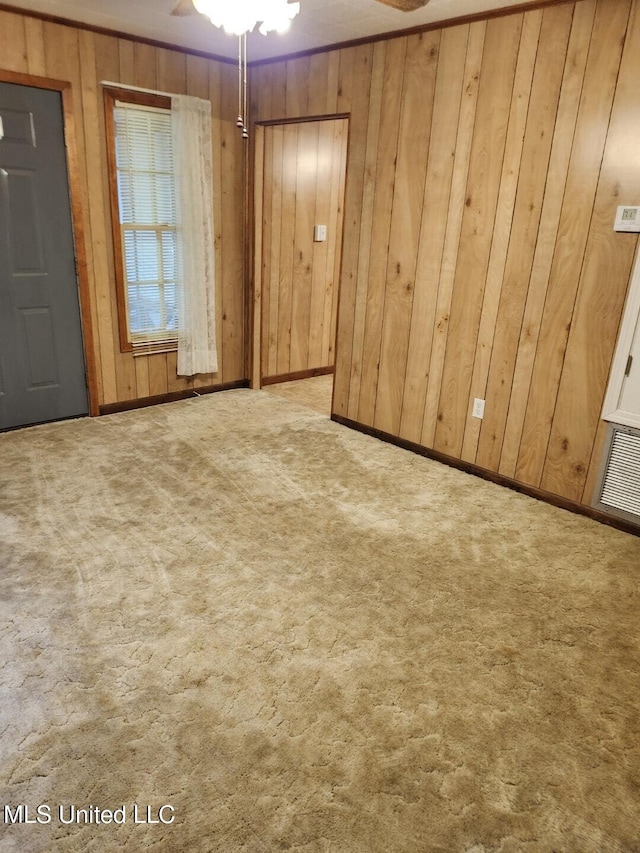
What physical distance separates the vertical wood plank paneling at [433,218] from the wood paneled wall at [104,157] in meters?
1.76

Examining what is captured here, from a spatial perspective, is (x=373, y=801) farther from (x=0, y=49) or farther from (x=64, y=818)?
(x=0, y=49)

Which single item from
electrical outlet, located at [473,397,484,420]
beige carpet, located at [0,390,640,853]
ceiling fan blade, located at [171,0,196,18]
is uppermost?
ceiling fan blade, located at [171,0,196,18]

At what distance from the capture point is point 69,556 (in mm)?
2566

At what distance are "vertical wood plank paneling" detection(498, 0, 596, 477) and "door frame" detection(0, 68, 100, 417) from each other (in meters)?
2.77

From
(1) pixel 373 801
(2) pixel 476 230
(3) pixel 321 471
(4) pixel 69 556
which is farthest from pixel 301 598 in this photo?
(2) pixel 476 230

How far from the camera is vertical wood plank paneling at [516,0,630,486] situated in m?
2.65

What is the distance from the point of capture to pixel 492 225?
3.24 meters

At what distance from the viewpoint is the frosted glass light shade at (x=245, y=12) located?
184 centimetres

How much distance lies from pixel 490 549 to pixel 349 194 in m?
2.52

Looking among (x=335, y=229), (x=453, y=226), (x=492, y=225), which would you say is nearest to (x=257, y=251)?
(x=335, y=229)

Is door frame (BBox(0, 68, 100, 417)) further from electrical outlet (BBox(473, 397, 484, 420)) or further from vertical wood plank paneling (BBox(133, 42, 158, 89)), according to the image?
electrical outlet (BBox(473, 397, 484, 420))

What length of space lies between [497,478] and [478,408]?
43cm

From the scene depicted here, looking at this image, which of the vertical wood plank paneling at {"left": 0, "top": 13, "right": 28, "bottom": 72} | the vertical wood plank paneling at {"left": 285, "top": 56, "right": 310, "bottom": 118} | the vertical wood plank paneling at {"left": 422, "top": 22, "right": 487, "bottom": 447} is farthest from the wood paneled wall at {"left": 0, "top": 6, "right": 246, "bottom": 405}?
the vertical wood plank paneling at {"left": 422, "top": 22, "right": 487, "bottom": 447}

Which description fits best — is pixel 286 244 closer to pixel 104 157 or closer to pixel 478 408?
pixel 104 157
